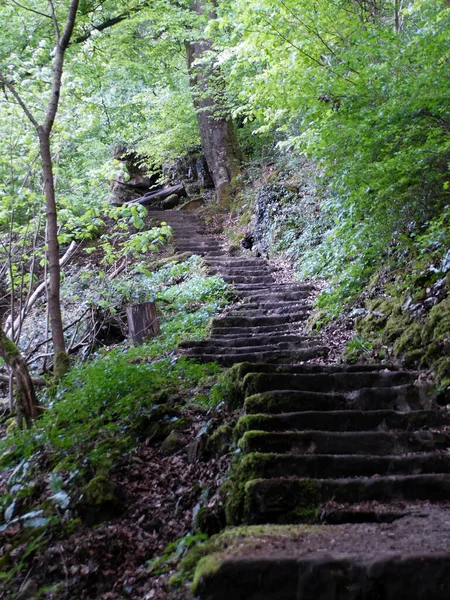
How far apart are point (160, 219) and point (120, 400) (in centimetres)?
1147

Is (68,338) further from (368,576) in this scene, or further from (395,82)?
(368,576)

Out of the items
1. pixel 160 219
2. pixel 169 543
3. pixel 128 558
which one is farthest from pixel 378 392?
pixel 160 219

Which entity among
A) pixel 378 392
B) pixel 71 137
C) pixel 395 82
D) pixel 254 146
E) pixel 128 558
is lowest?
pixel 128 558

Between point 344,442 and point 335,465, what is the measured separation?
0.98 feet

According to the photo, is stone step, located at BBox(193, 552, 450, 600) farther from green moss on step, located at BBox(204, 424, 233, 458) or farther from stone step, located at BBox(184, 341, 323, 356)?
stone step, located at BBox(184, 341, 323, 356)

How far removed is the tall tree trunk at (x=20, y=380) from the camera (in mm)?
5273

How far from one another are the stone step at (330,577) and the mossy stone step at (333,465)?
935mm

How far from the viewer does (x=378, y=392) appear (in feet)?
14.0

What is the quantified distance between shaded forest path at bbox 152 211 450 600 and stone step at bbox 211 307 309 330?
6.31ft

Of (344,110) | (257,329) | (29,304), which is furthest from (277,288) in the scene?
(29,304)

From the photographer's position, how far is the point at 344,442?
359cm

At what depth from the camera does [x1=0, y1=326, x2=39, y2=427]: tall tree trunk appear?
5273mm

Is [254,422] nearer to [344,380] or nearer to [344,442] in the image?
[344,442]

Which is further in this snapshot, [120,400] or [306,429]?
[120,400]
